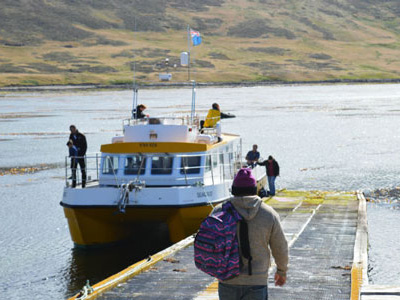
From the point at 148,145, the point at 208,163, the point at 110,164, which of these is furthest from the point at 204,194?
the point at 110,164

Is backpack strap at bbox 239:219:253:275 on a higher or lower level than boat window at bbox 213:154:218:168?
higher

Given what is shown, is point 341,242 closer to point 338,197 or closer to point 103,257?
point 103,257

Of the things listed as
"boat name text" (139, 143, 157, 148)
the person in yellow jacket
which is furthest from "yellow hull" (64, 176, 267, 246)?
Answer: the person in yellow jacket

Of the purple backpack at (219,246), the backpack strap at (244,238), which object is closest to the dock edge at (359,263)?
the backpack strap at (244,238)

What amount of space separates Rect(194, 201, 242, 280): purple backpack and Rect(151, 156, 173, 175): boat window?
13.6 m

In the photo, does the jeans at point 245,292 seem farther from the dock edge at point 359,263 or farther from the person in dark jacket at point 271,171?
the person in dark jacket at point 271,171

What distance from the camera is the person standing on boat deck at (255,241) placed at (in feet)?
26.0

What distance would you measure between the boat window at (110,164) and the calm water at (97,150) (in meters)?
2.28

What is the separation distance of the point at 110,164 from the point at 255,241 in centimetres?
1429

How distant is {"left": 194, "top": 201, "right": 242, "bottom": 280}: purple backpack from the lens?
7.76m

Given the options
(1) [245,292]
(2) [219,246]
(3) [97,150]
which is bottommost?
→ (3) [97,150]

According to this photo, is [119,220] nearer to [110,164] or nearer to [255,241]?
[110,164]

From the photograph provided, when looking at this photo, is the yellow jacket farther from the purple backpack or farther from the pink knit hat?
the purple backpack

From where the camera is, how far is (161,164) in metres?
21.6
